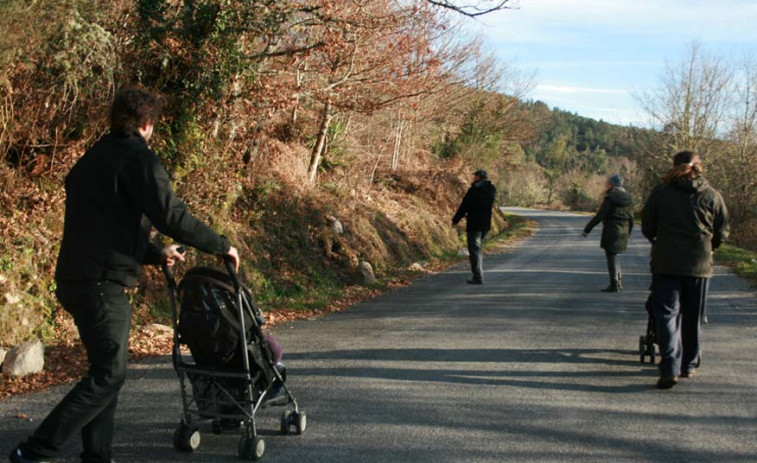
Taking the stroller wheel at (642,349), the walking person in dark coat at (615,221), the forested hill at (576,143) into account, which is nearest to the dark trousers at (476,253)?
the walking person in dark coat at (615,221)

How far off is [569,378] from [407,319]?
3667 millimetres

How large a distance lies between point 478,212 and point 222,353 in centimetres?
1019

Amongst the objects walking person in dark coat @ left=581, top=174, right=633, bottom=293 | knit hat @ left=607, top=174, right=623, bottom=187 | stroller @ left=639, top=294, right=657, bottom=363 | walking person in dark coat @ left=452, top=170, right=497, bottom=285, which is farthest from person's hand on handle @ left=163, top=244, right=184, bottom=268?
walking person in dark coat @ left=452, top=170, right=497, bottom=285

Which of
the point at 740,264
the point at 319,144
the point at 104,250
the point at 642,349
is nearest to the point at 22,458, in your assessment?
the point at 104,250

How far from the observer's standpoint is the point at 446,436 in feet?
17.3

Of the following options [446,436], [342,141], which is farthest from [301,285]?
[342,141]

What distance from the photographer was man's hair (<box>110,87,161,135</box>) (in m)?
4.38

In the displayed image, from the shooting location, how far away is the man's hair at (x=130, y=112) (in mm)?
4379

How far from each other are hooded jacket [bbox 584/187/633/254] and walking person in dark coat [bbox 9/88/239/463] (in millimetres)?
9993

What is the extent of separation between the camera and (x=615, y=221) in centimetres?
1312

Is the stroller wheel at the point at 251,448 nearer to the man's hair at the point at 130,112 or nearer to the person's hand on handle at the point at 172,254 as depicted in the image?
the person's hand on handle at the point at 172,254

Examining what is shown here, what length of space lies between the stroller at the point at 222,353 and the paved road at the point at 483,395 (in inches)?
9.7

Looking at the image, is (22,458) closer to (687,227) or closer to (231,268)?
(231,268)

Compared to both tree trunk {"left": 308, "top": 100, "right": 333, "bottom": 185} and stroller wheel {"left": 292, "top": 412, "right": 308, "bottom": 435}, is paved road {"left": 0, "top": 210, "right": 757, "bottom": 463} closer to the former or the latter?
stroller wheel {"left": 292, "top": 412, "right": 308, "bottom": 435}
